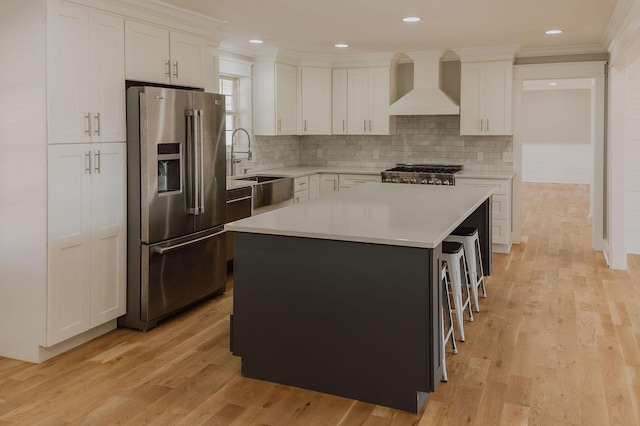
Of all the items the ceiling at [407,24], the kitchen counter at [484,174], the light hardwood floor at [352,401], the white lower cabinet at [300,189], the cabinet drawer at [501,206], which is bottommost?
the light hardwood floor at [352,401]

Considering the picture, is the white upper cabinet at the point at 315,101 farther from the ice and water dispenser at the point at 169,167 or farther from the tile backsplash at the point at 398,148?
the ice and water dispenser at the point at 169,167

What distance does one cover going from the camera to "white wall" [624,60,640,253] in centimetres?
644

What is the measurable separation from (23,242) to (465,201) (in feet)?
9.64

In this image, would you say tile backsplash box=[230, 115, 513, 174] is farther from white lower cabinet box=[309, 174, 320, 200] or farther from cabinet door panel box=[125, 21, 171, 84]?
cabinet door panel box=[125, 21, 171, 84]

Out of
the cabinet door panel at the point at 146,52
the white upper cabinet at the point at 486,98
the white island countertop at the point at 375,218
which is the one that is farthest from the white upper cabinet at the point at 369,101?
the cabinet door panel at the point at 146,52

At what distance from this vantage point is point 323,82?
24.2 feet

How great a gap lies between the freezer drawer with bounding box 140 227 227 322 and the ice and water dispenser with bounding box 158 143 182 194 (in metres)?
0.40

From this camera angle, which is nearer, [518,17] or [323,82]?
[518,17]

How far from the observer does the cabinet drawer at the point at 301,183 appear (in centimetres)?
678

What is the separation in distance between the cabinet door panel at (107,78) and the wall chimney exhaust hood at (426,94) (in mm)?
3879

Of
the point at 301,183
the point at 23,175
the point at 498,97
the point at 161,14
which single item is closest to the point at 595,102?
the point at 498,97

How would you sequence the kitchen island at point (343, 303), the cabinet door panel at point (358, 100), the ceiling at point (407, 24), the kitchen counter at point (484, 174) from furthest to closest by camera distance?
the cabinet door panel at point (358, 100)
the kitchen counter at point (484, 174)
the ceiling at point (407, 24)
the kitchen island at point (343, 303)

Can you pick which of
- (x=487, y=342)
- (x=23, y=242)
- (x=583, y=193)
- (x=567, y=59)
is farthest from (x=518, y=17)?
(x=583, y=193)

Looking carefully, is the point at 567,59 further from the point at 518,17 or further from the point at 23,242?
the point at 23,242
